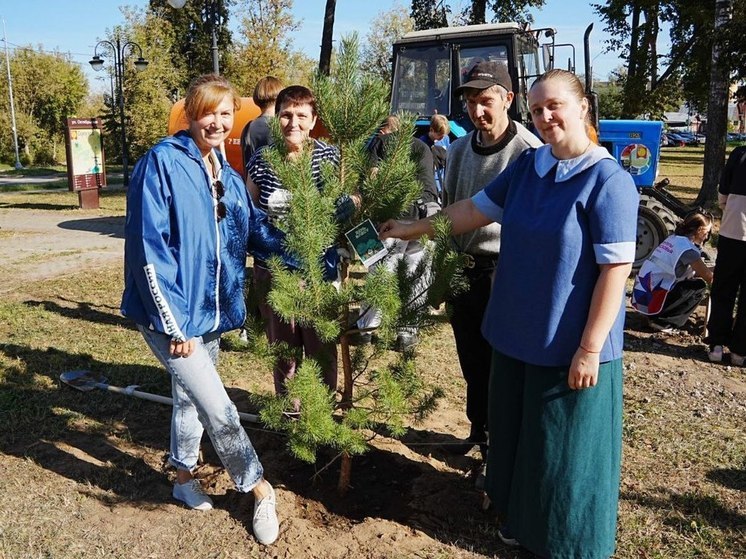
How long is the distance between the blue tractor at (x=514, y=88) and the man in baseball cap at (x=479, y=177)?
4.70 metres

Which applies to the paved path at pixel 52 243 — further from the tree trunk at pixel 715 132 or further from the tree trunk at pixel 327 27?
the tree trunk at pixel 715 132

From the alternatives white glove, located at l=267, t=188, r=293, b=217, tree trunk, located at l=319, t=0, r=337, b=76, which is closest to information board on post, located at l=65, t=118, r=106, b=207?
tree trunk, located at l=319, t=0, r=337, b=76

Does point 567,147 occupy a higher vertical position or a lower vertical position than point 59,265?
higher

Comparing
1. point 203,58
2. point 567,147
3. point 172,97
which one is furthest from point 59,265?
point 203,58

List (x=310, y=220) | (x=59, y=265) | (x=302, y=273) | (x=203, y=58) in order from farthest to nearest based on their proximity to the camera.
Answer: (x=203, y=58) < (x=59, y=265) < (x=302, y=273) < (x=310, y=220)

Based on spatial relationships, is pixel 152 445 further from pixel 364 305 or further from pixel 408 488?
pixel 364 305

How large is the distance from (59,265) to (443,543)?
24.4ft

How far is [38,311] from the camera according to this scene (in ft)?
21.0

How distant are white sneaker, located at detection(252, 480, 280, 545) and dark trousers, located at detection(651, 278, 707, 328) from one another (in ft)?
13.5

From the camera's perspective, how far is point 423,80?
8414 mm

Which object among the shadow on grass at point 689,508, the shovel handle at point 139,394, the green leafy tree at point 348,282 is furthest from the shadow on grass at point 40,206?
the shadow on grass at point 689,508

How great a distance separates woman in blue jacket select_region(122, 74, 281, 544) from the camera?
2.45 m

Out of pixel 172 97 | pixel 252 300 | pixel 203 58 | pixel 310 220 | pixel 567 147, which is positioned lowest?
pixel 252 300

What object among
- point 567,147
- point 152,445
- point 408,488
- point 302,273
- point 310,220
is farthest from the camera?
point 152,445
